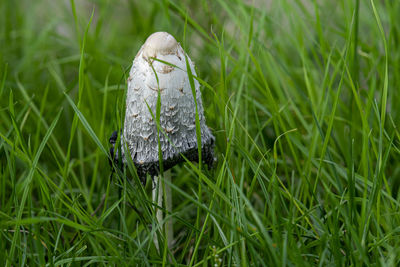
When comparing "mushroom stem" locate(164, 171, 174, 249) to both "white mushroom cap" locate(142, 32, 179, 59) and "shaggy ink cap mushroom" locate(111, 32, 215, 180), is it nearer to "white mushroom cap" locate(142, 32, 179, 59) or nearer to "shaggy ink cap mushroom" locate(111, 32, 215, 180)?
"shaggy ink cap mushroom" locate(111, 32, 215, 180)

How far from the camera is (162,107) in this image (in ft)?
3.91

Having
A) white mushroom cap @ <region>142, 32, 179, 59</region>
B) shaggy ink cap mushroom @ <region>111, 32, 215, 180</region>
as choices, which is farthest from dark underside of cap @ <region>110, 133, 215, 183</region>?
white mushroom cap @ <region>142, 32, 179, 59</region>

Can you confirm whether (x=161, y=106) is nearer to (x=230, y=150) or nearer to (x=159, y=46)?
(x=159, y=46)

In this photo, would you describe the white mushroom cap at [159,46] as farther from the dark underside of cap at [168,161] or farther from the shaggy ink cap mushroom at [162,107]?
the dark underside of cap at [168,161]

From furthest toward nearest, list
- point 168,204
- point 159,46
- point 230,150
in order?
point 230,150, point 168,204, point 159,46

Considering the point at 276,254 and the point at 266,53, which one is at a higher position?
the point at 266,53

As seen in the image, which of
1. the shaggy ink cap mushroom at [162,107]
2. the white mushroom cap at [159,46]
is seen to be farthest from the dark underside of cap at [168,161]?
the white mushroom cap at [159,46]

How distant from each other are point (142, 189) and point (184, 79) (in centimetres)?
33

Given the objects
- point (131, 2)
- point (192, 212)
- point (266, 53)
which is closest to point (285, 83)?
point (266, 53)

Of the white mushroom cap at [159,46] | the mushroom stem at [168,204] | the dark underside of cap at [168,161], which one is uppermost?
the white mushroom cap at [159,46]

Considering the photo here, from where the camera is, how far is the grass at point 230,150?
1142 mm

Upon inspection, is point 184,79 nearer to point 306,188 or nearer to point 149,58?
point 149,58

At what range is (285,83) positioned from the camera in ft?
6.40

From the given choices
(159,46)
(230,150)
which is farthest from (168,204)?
(159,46)
